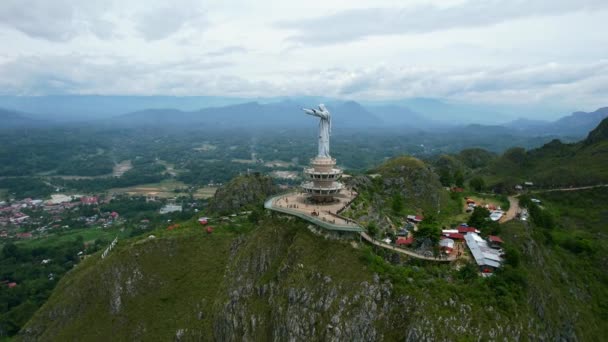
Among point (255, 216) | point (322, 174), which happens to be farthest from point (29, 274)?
point (322, 174)

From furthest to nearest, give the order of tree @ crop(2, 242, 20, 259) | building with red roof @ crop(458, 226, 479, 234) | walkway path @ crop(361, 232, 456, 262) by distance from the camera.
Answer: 1. tree @ crop(2, 242, 20, 259)
2. building with red roof @ crop(458, 226, 479, 234)
3. walkway path @ crop(361, 232, 456, 262)

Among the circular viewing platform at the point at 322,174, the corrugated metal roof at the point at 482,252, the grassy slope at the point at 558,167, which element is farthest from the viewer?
the grassy slope at the point at 558,167

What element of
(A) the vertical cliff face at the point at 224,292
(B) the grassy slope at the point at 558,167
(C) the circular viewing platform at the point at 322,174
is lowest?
(A) the vertical cliff face at the point at 224,292

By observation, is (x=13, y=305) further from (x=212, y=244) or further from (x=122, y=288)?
(x=212, y=244)

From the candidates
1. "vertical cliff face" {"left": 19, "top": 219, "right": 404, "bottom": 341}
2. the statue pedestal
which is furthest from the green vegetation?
the statue pedestal

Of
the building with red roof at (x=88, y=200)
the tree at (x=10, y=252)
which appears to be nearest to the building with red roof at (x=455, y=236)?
the tree at (x=10, y=252)

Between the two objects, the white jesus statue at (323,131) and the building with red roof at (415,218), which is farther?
the building with red roof at (415,218)

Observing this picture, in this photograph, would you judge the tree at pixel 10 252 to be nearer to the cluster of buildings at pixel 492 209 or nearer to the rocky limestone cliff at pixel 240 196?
the rocky limestone cliff at pixel 240 196

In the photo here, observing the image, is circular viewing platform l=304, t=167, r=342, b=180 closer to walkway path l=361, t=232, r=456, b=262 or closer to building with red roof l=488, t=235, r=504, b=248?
walkway path l=361, t=232, r=456, b=262

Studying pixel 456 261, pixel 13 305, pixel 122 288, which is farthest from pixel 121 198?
pixel 456 261
